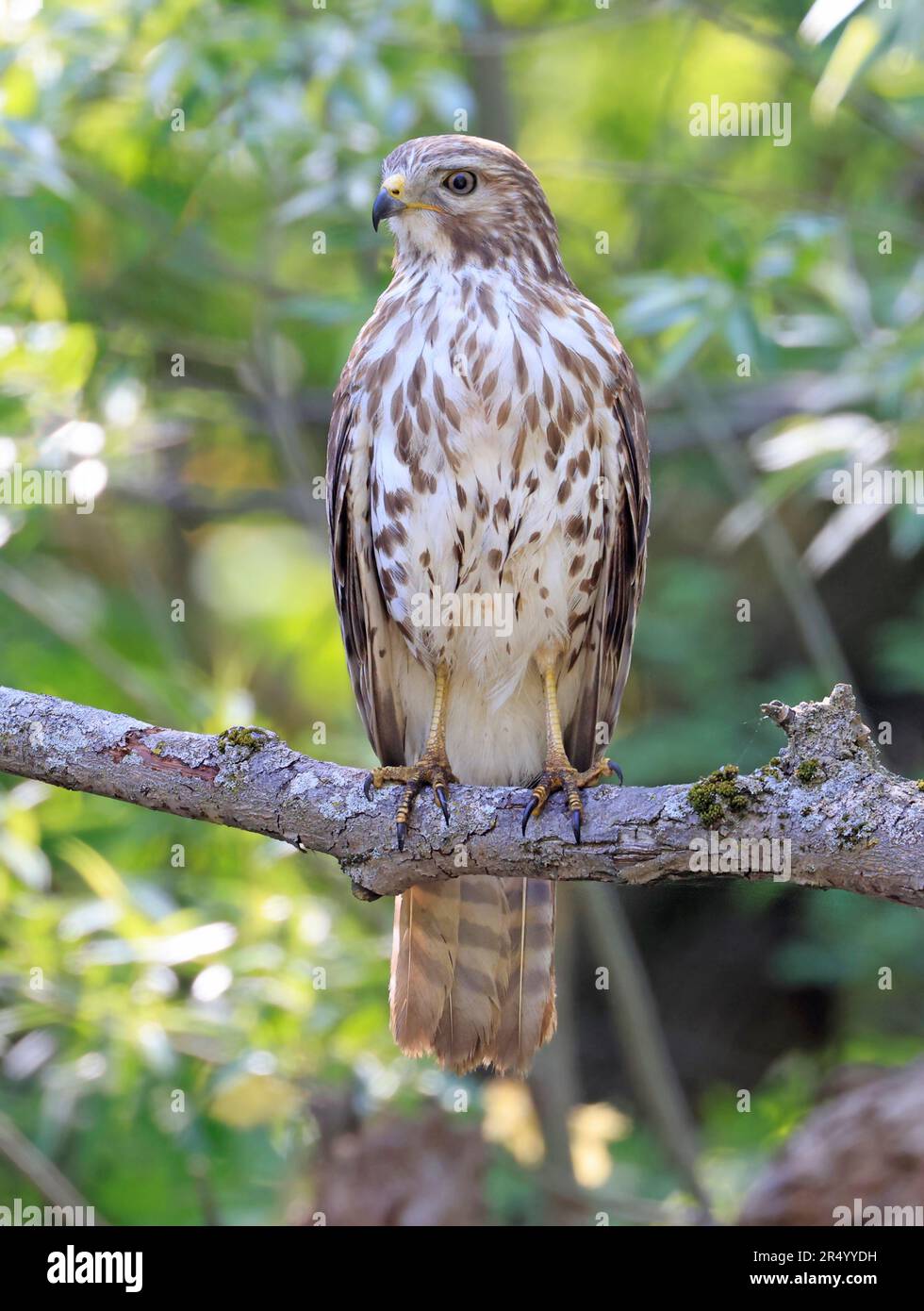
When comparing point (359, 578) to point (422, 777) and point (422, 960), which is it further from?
point (422, 960)

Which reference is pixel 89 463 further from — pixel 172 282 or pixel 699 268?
pixel 699 268

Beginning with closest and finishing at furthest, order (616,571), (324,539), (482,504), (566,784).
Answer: (566,784) → (482,504) → (616,571) → (324,539)

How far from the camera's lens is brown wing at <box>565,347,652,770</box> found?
159 inches

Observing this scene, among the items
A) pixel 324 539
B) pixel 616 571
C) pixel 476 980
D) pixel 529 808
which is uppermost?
pixel 324 539

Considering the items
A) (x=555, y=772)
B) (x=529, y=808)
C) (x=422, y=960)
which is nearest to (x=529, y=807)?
(x=529, y=808)

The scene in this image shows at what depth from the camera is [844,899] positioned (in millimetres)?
6383

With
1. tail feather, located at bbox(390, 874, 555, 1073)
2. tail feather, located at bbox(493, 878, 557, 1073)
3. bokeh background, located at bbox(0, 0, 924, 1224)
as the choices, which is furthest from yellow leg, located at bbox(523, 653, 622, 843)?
bokeh background, located at bbox(0, 0, 924, 1224)

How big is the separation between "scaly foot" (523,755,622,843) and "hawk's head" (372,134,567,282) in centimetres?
135

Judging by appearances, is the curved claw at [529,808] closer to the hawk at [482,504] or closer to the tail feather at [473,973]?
the hawk at [482,504]

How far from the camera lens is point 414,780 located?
3521 millimetres

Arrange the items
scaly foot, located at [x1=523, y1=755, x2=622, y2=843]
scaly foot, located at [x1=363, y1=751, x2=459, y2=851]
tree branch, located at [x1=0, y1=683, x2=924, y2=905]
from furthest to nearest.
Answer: scaly foot, located at [x1=363, y1=751, x2=459, y2=851], scaly foot, located at [x1=523, y1=755, x2=622, y2=843], tree branch, located at [x1=0, y1=683, x2=924, y2=905]

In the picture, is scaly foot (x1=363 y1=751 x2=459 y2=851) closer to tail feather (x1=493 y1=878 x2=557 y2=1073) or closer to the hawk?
the hawk

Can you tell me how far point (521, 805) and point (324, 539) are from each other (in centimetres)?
303

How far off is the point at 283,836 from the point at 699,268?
137 inches
